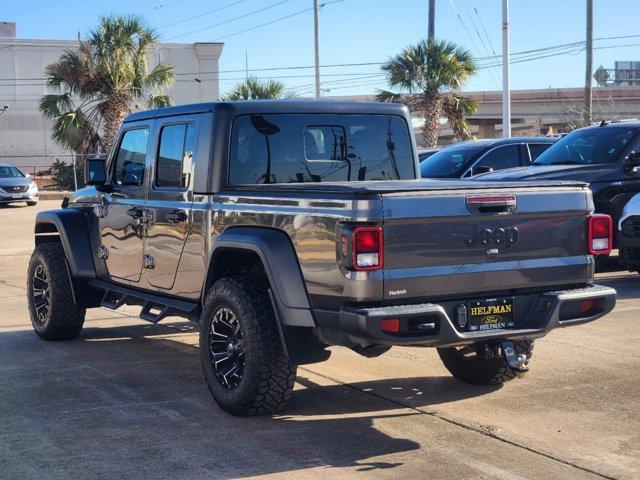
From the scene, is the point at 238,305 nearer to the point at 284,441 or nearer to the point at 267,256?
the point at 267,256

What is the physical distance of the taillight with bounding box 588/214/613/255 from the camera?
6.43 metres

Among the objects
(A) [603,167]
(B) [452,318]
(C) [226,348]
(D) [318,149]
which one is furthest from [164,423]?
(A) [603,167]

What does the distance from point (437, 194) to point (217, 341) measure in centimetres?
185

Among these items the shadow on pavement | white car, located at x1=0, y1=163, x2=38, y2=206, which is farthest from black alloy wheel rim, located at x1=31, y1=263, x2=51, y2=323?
white car, located at x1=0, y1=163, x2=38, y2=206

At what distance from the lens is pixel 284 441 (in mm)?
5941

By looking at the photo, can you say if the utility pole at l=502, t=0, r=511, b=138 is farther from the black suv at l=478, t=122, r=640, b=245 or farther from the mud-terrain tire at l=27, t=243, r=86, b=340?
the mud-terrain tire at l=27, t=243, r=86, b=340

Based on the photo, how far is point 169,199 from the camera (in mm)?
7484

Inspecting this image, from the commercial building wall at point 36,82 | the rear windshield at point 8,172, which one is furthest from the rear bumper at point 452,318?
the commercial building wall at point 36,82

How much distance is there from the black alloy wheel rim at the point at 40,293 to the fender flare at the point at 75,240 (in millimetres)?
396

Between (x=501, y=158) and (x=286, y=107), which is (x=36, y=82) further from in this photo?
(x=286, y=107)

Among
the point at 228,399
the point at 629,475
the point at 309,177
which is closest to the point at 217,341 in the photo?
the point at 228,399

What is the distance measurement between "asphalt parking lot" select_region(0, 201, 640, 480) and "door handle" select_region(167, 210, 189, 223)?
1.23 metres

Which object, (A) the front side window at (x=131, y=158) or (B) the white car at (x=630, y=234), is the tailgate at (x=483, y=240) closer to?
(A) the front side window at (x=131, y=158)

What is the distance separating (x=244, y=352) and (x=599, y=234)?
241 cm
